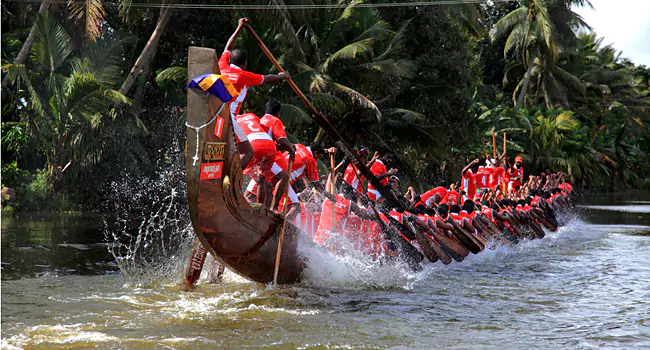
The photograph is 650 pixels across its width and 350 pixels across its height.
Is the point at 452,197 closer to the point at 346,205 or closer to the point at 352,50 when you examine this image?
the point at 346,205

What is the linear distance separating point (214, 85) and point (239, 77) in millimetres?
901

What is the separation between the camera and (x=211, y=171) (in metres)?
6.62

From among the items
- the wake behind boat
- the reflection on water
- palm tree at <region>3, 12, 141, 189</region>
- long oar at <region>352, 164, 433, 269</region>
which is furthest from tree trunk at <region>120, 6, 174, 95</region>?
long oar at <region>352, 164, 433, 269</region>

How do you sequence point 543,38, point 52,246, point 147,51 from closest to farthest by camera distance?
point 52,246, point 147,51, point 543,38

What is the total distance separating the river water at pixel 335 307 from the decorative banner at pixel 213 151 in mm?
1581

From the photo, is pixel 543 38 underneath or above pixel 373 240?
above

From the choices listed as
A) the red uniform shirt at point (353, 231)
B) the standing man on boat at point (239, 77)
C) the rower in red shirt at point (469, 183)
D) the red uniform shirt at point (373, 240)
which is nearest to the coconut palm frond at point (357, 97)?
the rower in red shirt at point (469, 183)

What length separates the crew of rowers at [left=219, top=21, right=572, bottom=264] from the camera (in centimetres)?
819

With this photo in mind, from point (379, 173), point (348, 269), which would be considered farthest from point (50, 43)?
point (348, 269)

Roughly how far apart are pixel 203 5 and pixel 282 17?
237 cm

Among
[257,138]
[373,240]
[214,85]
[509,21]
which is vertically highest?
[509,21]

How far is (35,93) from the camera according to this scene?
1728cm

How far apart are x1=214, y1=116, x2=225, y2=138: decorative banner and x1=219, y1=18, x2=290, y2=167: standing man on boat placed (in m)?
0.35

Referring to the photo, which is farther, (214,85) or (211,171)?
(211,171)
